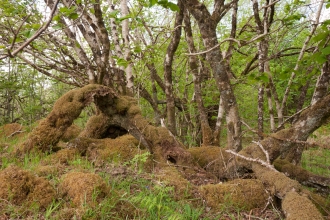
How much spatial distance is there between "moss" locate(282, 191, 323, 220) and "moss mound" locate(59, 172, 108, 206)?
1.63m

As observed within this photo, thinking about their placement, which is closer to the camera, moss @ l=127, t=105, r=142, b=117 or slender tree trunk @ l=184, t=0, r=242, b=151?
slender tree trunk @ l=184, t=0, r=242, b=151

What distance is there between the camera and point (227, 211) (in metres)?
2.75

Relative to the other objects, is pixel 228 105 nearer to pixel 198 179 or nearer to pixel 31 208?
pixel 198 179

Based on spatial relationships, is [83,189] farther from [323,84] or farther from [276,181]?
[323,84]

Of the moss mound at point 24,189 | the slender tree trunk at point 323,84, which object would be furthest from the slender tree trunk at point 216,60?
the moss mound at point 24,189

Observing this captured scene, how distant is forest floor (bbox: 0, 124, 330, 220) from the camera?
2143 mm

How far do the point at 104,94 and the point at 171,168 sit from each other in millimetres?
1611

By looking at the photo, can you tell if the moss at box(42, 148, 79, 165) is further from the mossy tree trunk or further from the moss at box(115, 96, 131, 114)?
the moss at box(115, 96, 131, 114)

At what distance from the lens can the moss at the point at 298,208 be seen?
2.03 m

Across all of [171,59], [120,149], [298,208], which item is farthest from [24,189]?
[171,59]

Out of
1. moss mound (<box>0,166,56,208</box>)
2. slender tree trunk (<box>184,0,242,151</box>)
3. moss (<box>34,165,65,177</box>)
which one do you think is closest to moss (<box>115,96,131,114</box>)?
moss (<box>34,165,65,177</box>)

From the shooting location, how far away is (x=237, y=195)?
9.79 feet

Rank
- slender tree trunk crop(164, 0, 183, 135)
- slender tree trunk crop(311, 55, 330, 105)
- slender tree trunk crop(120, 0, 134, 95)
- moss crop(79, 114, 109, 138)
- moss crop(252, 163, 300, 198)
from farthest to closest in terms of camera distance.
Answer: slender tree trunk crop(120, 0, 134, 95) → slender tree trunk crop(164, 0, 183, 135) → moss crop(79, 114, 109, 138) → slender tree trunk crop(311, 55, 330, 105) → moss crop(252, 163, 300, 198)

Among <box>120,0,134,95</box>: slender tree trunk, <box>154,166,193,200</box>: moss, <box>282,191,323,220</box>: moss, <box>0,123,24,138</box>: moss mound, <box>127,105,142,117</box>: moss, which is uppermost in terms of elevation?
<box>120,0,134,95</box>: slender tree trunk
